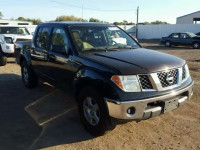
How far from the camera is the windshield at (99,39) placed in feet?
13.9

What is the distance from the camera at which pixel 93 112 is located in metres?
3.64

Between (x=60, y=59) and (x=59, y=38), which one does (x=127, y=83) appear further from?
(x=59, y=38)

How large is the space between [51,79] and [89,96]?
5.56 feet

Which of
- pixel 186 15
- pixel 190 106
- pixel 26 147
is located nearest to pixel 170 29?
pixel 186 15

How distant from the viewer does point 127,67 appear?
3.28 m

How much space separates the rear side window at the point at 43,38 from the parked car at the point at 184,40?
16886 millimetres

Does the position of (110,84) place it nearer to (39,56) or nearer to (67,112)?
(67,112)

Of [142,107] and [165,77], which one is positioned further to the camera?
[165,77]

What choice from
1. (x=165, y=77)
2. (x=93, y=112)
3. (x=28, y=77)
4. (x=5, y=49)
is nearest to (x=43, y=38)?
(x=28, y=77)

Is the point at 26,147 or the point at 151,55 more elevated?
the point at 151,55

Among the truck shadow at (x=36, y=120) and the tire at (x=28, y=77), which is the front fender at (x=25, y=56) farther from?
the truck shadow at (x=36, y=120)

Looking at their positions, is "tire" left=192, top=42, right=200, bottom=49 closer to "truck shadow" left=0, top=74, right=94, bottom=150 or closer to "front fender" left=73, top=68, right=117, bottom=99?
"truck shadow" left=0, top=74, right=94, bottom=150

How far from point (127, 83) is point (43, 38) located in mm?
2923

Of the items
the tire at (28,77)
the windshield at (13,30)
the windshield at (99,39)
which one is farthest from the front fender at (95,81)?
the windshield at (13,30)
